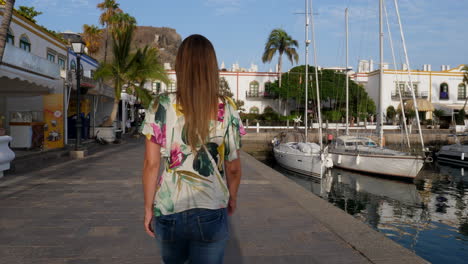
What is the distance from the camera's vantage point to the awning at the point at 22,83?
10.2m

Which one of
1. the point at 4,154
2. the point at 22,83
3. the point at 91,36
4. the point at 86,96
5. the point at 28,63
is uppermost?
the point at 91,36

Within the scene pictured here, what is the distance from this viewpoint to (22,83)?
1223 centimetres

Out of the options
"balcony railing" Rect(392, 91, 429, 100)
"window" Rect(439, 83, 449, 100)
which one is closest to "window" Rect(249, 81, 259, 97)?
"balcony railing" Rect(392, 91, 429, 100)

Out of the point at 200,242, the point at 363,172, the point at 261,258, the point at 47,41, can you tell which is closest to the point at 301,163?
the point at 363,172

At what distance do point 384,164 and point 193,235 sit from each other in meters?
18.5

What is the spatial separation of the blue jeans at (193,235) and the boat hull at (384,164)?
18172mm

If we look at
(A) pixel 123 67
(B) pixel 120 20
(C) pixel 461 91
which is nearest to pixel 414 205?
(A) pixel 123 67

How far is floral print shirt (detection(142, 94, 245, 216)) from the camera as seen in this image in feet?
6.67

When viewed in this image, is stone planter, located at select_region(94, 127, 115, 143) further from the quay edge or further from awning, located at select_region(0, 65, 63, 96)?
the quay edge

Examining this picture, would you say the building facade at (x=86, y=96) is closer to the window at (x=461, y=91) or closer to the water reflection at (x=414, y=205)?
the water reflection at (x=414, y=205)

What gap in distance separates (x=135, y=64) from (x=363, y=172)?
1427 cm

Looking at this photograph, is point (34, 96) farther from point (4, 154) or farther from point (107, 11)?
point (107, 11)

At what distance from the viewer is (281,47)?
53.5m

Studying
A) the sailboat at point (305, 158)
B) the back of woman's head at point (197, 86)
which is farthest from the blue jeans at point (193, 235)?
the sailboat at point (305, 158)
